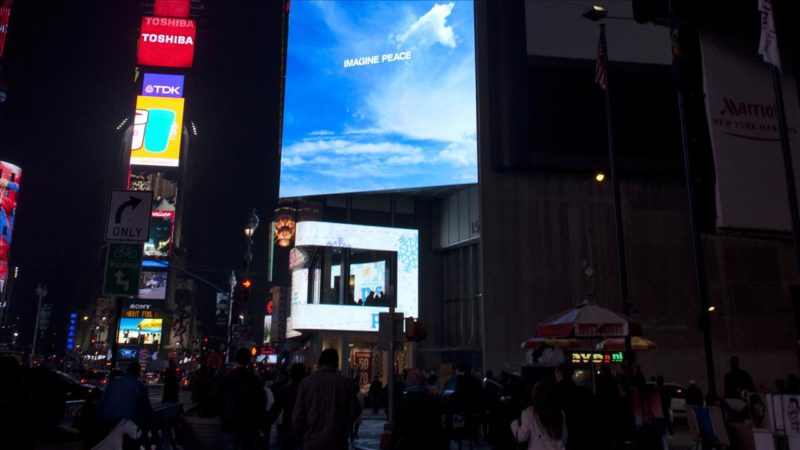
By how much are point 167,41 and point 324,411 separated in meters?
115

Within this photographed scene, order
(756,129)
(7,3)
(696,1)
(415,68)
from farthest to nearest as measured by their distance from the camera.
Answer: (7,3) → (415,68) → (696,1) → (756,129)

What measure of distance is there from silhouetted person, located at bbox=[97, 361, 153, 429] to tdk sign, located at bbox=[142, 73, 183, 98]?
10655cm

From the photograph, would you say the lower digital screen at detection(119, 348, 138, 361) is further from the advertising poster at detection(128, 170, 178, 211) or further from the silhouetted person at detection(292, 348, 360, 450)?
the silhouetted person at detection(292, 348, 360, 450)

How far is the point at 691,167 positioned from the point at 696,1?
3.21m

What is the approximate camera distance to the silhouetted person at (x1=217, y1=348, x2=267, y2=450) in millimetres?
8352

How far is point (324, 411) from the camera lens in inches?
283

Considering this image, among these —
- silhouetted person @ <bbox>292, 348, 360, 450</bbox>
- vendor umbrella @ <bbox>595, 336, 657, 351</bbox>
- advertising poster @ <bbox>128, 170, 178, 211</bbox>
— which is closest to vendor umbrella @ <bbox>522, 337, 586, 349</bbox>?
vendor umbrella @ <bbox>595, 336, 657, 351</bbox>

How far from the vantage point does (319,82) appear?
40500 mm

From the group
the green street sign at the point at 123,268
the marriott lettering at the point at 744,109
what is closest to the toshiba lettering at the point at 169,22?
the green street sign at the point at 123,268

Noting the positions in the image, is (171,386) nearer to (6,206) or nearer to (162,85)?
(6,206)

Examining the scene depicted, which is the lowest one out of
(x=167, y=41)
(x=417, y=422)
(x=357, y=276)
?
(x=417, y=422)

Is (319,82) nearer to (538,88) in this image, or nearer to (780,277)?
(538,88)

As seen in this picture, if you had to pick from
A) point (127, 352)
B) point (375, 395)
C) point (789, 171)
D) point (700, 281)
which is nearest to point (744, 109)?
point (789, 171)

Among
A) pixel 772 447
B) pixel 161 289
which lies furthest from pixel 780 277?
pixel 161 289
